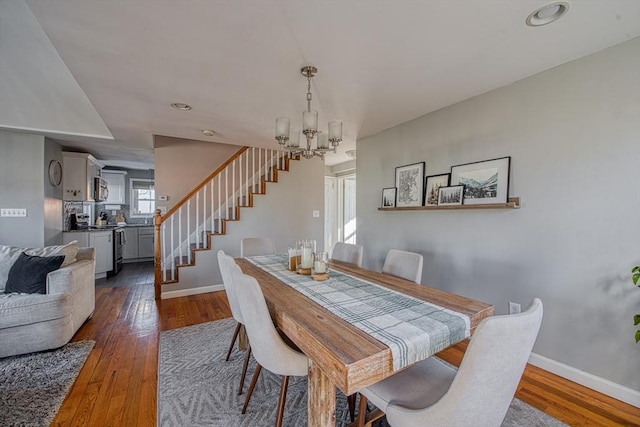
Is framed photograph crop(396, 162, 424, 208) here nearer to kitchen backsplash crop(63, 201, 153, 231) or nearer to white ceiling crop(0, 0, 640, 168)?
white ceiling crop(0, 0, 640, 168)

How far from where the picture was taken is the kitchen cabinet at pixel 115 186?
6551mm

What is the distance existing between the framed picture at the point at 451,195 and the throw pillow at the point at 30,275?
12.0ft

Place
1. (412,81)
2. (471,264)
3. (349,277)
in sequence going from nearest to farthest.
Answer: (349,277) → (412,81) → (471,264)

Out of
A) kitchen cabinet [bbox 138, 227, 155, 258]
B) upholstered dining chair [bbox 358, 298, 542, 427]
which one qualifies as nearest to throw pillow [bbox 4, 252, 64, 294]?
upholstered dining chair [bbox 358, 298, 542, 427]

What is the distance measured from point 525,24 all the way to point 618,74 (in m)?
0.79

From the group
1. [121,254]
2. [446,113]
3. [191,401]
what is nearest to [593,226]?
[446,113]

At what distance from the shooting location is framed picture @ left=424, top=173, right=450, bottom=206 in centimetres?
280

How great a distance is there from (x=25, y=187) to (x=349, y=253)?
460 centimetres

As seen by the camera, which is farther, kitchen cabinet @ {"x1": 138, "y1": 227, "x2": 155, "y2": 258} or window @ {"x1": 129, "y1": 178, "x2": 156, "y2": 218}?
window @ {"x1": 129, "y1": 178, "x2": 156, "y2": 218}

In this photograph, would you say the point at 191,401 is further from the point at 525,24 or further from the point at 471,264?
the point at 525,24

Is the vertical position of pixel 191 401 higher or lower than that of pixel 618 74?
lower

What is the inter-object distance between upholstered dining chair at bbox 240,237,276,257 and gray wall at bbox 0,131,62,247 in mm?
3158

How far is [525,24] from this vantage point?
1603 mm

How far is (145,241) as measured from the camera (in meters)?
6.52
